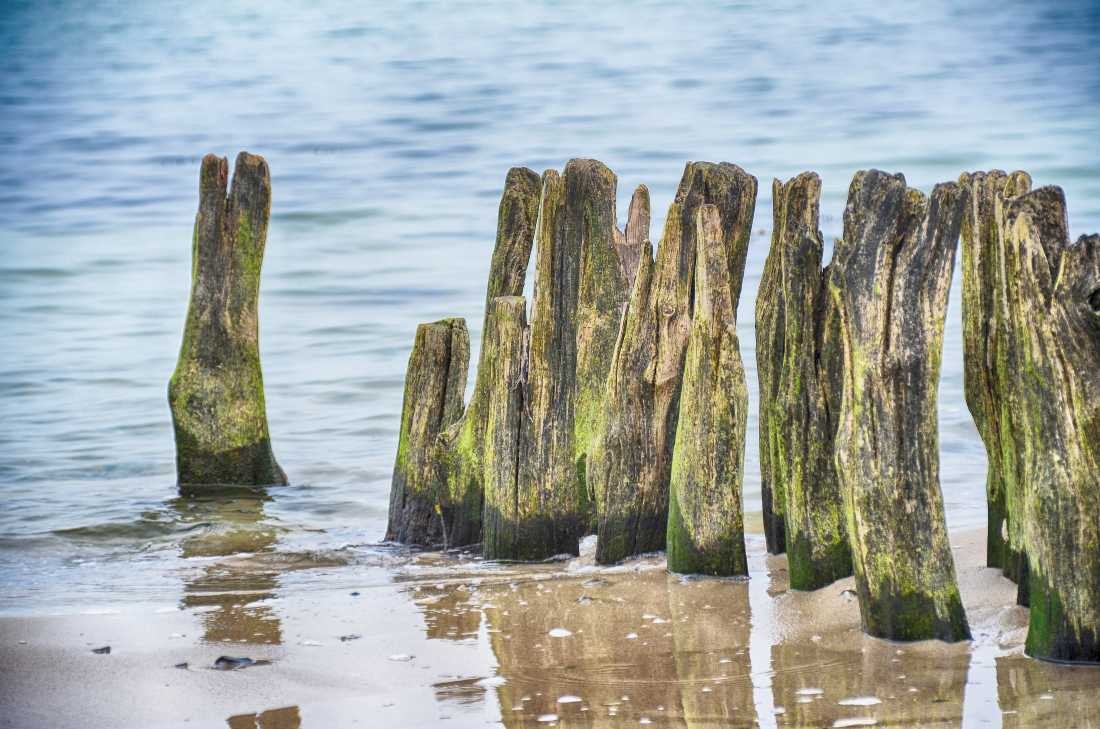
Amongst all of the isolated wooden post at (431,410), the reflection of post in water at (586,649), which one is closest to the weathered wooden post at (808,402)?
the reflection of post in water at (586,649)

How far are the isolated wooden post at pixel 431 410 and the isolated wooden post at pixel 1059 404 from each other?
292 cm

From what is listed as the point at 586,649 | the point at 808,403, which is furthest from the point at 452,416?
the point at 808,403

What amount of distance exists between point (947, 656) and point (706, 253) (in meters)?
1.69

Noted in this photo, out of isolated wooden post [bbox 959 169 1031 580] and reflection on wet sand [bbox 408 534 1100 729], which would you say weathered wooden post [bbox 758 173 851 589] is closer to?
reflection on wet sand [bbox 408 534 1100 729]

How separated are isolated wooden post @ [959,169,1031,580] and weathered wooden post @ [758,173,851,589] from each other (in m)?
0.50

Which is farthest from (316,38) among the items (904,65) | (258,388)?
(258,388)

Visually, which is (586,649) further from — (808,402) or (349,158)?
(349,158)

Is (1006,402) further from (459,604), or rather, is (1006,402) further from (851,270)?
(459,604)

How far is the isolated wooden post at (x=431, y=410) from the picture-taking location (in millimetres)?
6719

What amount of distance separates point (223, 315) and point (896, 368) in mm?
4522

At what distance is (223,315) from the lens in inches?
316

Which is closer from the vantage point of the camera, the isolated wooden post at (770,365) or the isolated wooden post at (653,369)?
the isolated wooden post at (770,365)

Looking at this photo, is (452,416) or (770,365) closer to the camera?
(770,365)

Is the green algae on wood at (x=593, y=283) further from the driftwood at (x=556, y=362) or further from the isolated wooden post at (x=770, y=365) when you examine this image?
the isolated wooden post at (x=770, y=365)
